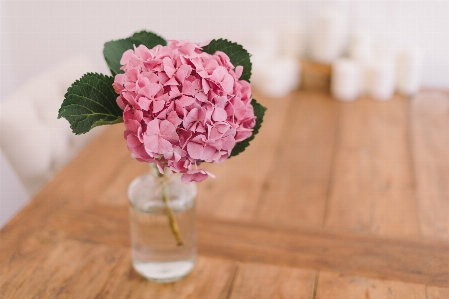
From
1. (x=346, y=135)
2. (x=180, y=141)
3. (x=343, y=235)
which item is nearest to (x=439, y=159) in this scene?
(x=346, y=135)

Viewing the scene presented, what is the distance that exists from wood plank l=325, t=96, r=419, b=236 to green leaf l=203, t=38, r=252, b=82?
0.44 m

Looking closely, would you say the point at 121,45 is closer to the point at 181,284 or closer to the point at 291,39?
the point at 181,284

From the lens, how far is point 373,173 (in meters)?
1.30

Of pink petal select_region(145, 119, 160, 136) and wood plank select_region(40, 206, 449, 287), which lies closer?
pink petal select_region(145, 119, 160, 136)

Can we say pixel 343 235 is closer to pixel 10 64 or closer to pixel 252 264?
pixel 252 264

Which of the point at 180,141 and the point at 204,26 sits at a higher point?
the point at 180,141

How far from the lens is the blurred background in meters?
1.72

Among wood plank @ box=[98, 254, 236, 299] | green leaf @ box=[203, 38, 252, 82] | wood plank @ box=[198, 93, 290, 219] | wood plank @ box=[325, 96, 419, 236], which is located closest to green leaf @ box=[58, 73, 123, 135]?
green leaf @ box=[203, 38, 252, 82]

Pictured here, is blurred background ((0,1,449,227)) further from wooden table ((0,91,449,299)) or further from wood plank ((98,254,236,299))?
wood plank ((98,254,236,299))

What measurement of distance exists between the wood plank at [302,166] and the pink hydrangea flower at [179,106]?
0.43m

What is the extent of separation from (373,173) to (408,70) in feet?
1.97

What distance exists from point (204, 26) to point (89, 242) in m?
1.30

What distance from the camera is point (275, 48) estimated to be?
1.93 metres

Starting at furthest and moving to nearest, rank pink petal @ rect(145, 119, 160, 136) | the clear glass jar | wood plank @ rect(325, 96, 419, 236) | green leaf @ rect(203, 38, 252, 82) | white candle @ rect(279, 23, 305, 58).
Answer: white candle @ rect(279, 23, 305, 58)
wood plank @ rect(325, 96, 419, 236)
the clear glass jar
green leaf @ rect(203, 38, 252, 82)
pink petal @ rect(145, 119, 160, 136)
